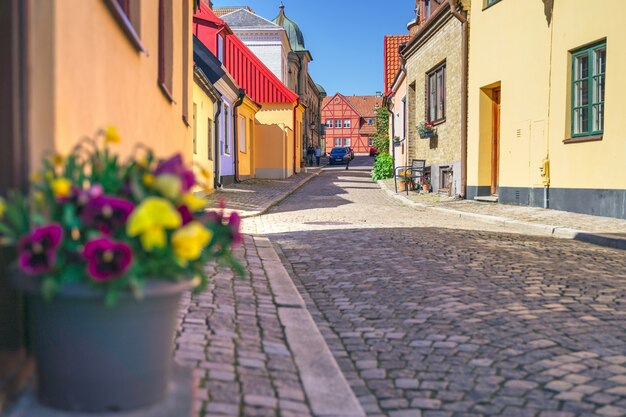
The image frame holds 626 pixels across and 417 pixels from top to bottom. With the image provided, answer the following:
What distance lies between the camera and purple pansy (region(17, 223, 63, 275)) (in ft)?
6.24

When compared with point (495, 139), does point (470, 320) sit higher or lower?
lower

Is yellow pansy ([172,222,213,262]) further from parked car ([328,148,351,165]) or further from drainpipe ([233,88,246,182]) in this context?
parked car ([328,148,351,165])

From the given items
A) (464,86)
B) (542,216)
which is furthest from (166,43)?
(464,86)

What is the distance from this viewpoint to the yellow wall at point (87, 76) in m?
2.43

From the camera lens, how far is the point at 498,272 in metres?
6.64

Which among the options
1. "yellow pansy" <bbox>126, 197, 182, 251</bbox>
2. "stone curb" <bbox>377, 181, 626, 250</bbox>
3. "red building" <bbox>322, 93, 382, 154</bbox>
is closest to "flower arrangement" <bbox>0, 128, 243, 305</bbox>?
"yellow pansy" <bbox>126, 197, 182, 251</bbox>

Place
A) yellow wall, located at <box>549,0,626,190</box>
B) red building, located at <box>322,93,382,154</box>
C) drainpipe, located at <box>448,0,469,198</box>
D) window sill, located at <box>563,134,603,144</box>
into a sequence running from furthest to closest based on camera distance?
red building, located at <box>322,93,382,154</box> < drainpipe, located at <box>448,0,469,198</box> < window sill, located at <box>563,134,603,144</box> < yellow wall, located at <box>549,0,626,190</box>

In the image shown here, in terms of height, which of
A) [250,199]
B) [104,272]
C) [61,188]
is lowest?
[250,199]

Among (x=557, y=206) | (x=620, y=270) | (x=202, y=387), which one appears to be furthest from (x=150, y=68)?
(x=557, y=206)

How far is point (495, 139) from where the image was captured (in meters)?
16.6

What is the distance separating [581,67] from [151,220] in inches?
472

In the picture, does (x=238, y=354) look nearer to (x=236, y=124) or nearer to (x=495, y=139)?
(x=495, y=139)

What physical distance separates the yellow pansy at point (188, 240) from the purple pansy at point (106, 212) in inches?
6.3

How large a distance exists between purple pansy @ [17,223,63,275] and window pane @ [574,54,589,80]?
11.9 metres
